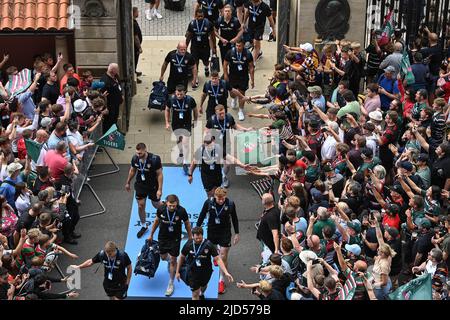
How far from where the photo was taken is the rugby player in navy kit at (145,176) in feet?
58.9

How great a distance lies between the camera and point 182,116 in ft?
66.2

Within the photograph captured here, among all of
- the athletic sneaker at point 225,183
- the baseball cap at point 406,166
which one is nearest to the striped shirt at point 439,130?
the baseball cap at point 406,166

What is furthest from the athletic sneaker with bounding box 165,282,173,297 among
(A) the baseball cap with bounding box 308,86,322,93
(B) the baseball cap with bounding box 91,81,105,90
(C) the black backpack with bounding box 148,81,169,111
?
(C) the black backpack with bounding box 148,81,169,111

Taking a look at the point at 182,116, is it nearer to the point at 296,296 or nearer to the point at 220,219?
the point at 220,219

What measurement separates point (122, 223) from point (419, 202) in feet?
19.0

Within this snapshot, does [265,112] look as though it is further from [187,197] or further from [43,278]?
[43,278]

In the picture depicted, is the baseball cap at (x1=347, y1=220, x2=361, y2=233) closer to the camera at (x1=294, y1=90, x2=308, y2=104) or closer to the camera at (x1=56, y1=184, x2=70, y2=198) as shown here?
the camera at (x1=294, y1=90, x2=308, y2=104)

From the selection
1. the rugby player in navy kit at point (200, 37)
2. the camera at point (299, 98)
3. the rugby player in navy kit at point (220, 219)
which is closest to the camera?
the rugby player in navy kit at point (220, 219)

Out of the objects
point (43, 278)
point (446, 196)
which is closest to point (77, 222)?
point (43, 278)

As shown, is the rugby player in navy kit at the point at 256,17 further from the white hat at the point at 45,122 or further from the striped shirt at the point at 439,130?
the striped shirt at the point at 439,130

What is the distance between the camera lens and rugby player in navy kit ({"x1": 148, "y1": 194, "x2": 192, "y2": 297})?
1647cm

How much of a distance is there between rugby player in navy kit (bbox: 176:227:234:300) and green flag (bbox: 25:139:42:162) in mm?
3597

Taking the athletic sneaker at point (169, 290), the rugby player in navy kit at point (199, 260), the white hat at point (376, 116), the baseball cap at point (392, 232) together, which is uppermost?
the white hat at point (376, 116)

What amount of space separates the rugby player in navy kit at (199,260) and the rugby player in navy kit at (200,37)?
736 centimetres
